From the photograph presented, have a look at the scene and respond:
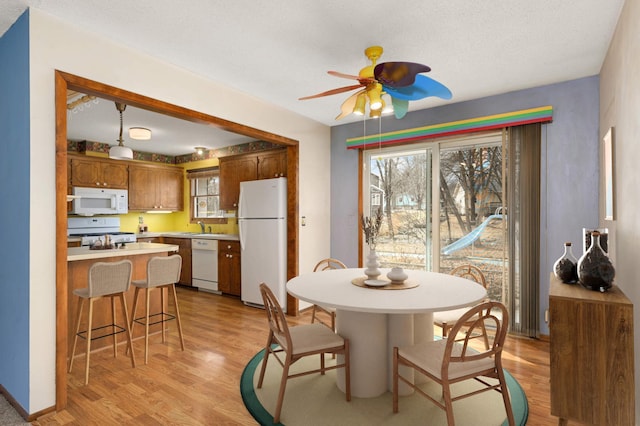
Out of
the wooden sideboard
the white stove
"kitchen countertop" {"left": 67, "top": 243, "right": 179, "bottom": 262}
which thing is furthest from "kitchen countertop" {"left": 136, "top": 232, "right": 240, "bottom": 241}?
the wooden sideboard

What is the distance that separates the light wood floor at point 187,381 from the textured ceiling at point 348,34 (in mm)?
2498

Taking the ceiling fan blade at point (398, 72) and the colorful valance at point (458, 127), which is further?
the colorful valance at point (458, 127)

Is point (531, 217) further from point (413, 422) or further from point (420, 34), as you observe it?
point (413, 422)

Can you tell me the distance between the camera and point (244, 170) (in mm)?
5477

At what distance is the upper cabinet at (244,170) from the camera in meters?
5.03

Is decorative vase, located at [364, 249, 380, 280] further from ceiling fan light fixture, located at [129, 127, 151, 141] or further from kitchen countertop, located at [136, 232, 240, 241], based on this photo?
ceiling fan light fixture, located at [129, 127, 151, 141]

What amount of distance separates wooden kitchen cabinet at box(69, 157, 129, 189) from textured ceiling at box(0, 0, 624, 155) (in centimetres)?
358

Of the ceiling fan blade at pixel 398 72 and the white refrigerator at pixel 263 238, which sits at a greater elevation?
the ceiling fan blade at pixel 398 72

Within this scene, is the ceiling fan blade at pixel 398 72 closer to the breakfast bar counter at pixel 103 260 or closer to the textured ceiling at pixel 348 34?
the textured ceiling at pixel 348 34

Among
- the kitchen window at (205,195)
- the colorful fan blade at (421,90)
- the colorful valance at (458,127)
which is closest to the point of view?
the colorful fan blade at (421,90)

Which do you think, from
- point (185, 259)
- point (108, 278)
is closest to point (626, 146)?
point (108, 278)

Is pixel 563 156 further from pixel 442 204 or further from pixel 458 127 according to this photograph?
pixel 442 204

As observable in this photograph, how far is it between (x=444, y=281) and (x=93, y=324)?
312 centimetres

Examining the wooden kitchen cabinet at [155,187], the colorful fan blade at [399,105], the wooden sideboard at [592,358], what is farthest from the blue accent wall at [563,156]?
the wooden kitchen cabinet at [155,187]
